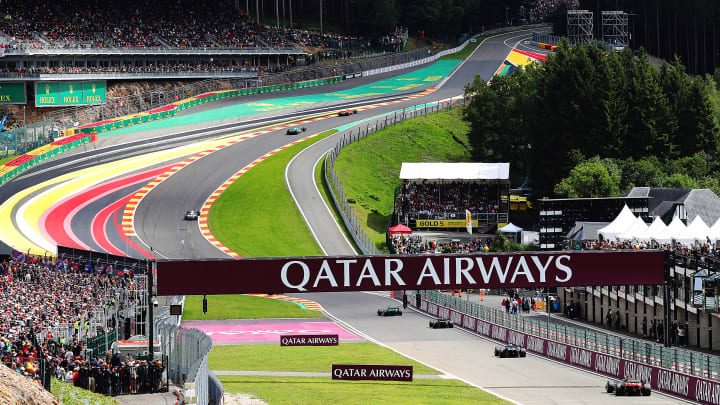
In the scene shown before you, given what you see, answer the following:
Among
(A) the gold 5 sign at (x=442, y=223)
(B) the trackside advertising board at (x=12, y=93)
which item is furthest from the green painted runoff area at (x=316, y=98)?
(A) the gold 5 sign at (x=442, y=223)

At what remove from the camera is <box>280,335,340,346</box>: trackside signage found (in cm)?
4072

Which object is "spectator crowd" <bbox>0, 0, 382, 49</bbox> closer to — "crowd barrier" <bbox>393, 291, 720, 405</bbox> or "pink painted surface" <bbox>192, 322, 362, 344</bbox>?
"pink painted surface" <bbox>192, 322, 362, 344</bbox>

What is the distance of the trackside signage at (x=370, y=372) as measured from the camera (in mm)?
35000

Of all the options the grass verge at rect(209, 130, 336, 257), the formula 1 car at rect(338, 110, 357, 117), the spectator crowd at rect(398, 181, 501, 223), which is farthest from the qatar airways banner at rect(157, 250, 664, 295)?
the formula 1 car at rect(338, 110, 357, 117)

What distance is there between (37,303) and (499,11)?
13336 centimetres

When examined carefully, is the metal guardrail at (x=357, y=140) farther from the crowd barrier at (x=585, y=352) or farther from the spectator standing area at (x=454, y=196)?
the crowd barrier at (x=585, y=352)

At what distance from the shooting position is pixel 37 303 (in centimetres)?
3991

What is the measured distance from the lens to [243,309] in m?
53.8

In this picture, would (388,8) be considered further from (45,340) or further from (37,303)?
(45,340)

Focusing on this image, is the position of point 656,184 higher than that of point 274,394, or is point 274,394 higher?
point 656,184

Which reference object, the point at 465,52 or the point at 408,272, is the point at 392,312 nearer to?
the point at 408,272

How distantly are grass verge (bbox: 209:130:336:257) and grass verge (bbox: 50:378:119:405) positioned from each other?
131 ft

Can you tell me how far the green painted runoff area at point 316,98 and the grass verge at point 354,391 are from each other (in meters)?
60.6

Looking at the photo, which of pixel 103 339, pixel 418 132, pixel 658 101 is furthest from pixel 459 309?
pixel 418 132
